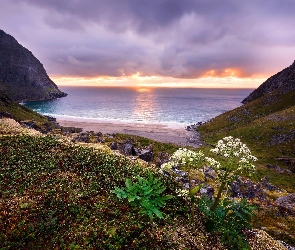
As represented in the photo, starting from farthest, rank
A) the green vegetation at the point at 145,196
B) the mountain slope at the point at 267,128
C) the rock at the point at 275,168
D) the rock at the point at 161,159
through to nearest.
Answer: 1. the mountain slope at the point at 267,128
2. the rock at the point at 275,168
3. the rock at the point at 161,159
4. the green vegetation at the point at 145,196

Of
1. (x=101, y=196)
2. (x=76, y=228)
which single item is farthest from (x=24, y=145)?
(x=76, y=228)

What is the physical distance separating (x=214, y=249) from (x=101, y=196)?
678 cm

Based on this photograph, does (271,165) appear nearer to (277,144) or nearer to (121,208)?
(277,144)

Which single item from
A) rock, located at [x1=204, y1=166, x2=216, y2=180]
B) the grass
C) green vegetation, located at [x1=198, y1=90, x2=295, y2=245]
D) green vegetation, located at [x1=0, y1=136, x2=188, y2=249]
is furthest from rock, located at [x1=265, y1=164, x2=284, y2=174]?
green vegetation, located at [x1=0, y1=136, x2=188, y2=249]

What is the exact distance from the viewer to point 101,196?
1330cm

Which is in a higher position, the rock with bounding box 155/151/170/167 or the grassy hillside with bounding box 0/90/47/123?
the grassy hillside with bounding box 0/90/47/123

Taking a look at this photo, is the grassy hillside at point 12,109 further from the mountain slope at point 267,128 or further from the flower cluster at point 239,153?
the flower cluster at point 239,153

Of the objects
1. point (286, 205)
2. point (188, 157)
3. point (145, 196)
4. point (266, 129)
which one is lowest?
point (286, 205)

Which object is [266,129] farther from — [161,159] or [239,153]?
[239,153]

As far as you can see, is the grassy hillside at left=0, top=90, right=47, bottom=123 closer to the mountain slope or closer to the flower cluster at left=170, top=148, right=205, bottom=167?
the mountain slope

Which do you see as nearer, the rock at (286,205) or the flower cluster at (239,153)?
the flower cluster at (239,153)

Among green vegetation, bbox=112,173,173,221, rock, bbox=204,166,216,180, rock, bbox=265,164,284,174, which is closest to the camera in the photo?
green vegetation, bbox=112,173,173,221

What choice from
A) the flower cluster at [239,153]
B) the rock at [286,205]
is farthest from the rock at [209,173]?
the flower cluster at [239,153]

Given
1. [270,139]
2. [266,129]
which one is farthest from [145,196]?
[266,129]
